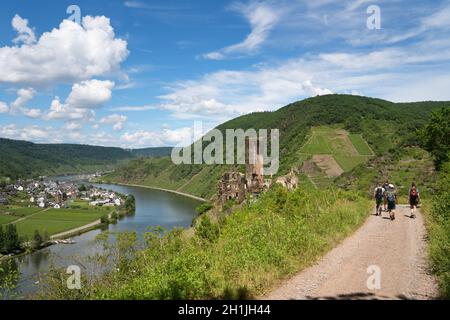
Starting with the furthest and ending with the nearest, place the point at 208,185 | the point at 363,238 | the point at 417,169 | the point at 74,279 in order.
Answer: the point at 208,185 → the point at 417,169 → the point at 363,238 → the point at 74,279

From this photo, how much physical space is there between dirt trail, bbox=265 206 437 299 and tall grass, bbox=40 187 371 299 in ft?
1.32

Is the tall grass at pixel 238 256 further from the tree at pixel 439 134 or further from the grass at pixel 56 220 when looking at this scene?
the grass at pixel 56 220

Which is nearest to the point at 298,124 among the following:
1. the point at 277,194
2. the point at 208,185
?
the point at 208,185

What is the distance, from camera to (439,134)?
1178 inches

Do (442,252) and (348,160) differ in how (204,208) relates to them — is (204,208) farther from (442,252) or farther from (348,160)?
(348,160)

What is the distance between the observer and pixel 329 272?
27.0 feet

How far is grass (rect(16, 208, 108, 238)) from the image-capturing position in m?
91.8

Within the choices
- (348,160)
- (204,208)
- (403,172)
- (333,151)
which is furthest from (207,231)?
(333,151)

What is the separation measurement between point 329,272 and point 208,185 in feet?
543

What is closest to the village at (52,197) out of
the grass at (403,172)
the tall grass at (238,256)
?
the grass at (403,172)

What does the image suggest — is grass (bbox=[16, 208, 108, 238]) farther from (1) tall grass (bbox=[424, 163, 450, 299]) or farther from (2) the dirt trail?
(1) tall grass (bbox=[424, 163, 450, 299])

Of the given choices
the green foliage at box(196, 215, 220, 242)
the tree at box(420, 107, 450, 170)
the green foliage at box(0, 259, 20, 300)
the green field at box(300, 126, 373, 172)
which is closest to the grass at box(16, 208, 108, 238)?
the green field at box(300, 126, 373, 172)

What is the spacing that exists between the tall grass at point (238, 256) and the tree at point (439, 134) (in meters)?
18.1

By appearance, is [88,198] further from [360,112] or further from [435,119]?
[435,119]
